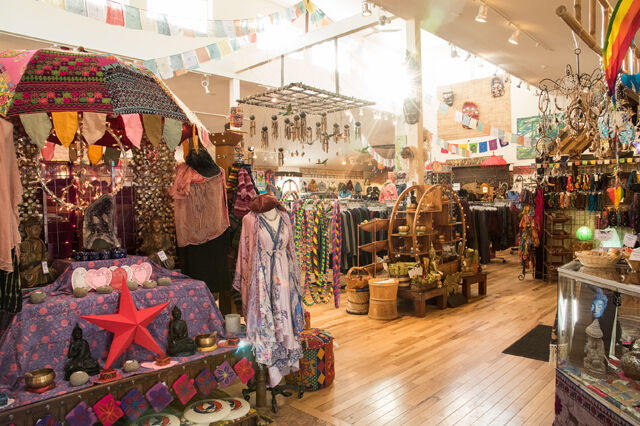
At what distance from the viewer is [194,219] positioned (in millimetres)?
4047

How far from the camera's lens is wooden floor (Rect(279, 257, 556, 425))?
3.29 m

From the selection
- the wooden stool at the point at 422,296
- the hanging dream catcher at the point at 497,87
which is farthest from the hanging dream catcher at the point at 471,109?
the wooden stool at the point at 422,296

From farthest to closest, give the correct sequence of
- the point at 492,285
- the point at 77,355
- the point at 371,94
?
the point at 371,94 < the point at 492,285 < the point at 77,355

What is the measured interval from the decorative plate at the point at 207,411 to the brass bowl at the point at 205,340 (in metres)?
0.38

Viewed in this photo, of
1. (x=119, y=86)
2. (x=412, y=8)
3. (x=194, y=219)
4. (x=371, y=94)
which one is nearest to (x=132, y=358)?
(x=194, y=219)

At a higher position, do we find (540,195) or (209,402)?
(540,195)

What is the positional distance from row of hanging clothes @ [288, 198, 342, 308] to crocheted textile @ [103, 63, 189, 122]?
221 cm

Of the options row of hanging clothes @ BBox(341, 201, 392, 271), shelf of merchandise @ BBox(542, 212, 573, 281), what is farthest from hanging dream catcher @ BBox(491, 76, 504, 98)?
row of hanging clothes @ BBox(341, 201, 392, 271)

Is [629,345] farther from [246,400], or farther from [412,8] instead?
[412,8]

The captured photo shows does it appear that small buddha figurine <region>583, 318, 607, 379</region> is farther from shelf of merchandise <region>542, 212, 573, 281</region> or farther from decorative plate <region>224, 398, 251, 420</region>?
shelf of merchandise <region>542, 212, 573, 281</region>

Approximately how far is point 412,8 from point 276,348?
523 cm

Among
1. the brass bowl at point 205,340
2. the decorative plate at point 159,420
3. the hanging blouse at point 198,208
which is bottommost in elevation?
the decorative plate at point 159,420

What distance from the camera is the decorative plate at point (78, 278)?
10.4 ft

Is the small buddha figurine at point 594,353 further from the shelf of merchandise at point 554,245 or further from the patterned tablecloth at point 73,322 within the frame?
the shelf of merchandise at point 554,245
